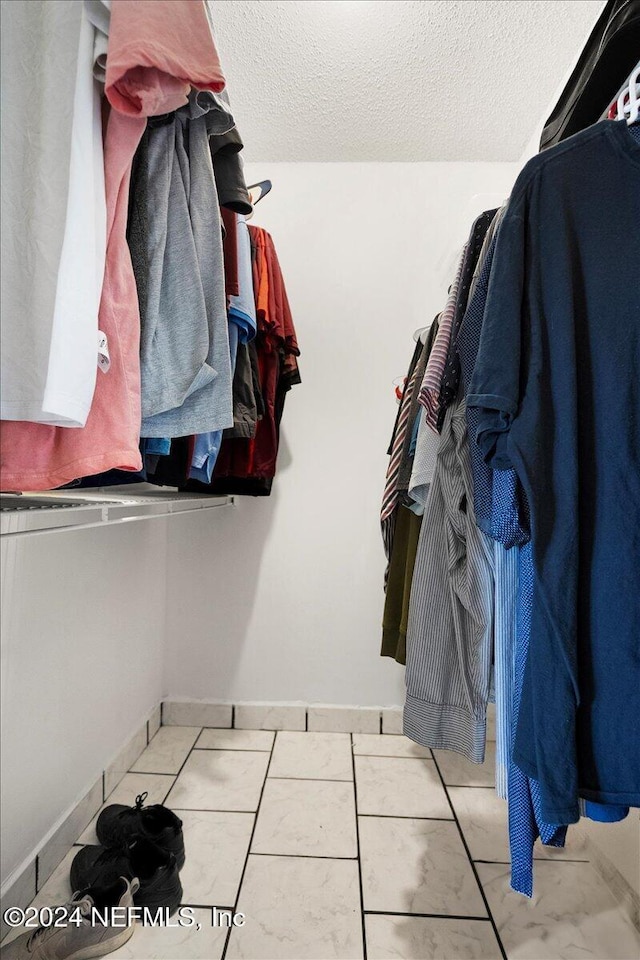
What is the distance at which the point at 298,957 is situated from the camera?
1.01 metres

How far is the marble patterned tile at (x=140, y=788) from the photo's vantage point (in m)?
1.51

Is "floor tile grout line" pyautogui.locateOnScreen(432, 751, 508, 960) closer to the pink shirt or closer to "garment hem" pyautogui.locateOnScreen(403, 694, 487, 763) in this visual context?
"garment hem" pyautogui.locateOnScreen(403, 694, 487, 763)

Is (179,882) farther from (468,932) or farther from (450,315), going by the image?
(450,315)

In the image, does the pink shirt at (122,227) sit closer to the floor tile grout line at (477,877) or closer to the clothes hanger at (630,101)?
the clothes hanger at (630,101)

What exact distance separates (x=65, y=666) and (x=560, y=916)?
125 cm

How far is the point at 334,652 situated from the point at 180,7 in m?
1.88

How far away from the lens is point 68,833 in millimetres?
1293

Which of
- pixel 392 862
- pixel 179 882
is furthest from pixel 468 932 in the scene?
pixel 179 882

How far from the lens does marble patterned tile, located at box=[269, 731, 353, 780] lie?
1.69 meters

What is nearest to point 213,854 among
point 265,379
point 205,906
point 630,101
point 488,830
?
point 205,906

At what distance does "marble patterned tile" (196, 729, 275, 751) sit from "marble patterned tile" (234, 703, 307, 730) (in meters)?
0.02

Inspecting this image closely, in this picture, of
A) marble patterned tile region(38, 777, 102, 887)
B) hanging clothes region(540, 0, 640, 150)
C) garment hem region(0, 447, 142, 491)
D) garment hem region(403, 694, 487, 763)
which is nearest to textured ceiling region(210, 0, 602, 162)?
hanging clothes region(540, 0, 640, 150)

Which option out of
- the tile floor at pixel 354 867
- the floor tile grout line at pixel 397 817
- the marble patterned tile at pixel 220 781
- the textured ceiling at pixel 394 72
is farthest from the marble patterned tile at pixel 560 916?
the textured ceiling at pixel 394 72

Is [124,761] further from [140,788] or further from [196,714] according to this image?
[196,714]
